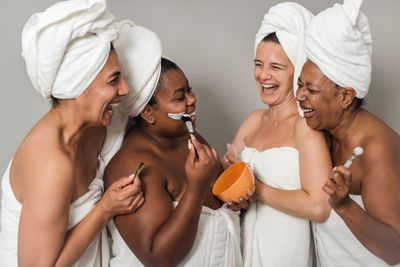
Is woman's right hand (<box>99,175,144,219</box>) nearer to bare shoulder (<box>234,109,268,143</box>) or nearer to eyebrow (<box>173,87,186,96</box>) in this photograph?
eyebrow (<box>173,87,186,96</box>)

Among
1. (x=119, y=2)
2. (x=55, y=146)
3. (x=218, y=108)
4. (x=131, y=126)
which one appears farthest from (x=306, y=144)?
(x=119, y=2)

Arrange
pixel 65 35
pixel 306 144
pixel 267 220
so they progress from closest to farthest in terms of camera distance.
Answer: pixel 65 35 → pixel 306 144 → pixel 267 220

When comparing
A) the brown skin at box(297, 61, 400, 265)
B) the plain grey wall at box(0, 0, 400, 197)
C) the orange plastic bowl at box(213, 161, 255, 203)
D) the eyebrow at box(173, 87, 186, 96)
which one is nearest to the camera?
the brown skin at box(297, 61, 400, 265)

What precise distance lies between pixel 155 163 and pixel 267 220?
1.79 feet

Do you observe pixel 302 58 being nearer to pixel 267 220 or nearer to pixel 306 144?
pixel 306 144

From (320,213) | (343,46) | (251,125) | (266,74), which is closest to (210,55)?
(251,125)

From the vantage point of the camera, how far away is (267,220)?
1961 millimetres

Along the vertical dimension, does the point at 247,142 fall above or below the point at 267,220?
above

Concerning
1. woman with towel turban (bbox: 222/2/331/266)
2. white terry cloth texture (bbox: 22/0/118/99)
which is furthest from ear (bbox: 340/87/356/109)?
white terry cloth texture (bbox: 22/0/118/99)

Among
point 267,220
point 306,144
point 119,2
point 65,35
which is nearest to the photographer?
point 65,35

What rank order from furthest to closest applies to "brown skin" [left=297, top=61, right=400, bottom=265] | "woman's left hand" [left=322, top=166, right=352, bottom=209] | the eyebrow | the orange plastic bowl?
the eyebrow
the orange plastic bowl
"brown skin" [left=297, top=61, right=400, bottom=265]
"woman's left hand" [left=322, top=166, right=352, bottom=209]

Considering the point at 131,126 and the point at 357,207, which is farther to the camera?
the point at 131,126

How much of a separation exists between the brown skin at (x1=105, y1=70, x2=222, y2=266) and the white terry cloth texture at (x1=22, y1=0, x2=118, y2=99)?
34 cm

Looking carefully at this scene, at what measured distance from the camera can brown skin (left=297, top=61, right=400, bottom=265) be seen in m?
1.58
